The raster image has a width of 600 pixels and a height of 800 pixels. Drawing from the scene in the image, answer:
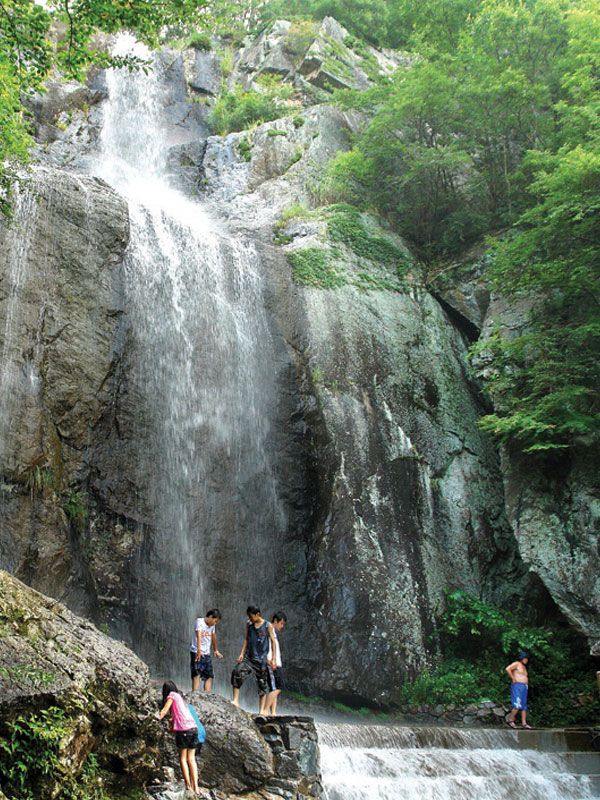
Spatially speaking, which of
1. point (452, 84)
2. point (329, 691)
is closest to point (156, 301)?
point (329, 691)

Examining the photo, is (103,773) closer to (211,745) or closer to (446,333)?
(211,745)

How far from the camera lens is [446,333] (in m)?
14.9

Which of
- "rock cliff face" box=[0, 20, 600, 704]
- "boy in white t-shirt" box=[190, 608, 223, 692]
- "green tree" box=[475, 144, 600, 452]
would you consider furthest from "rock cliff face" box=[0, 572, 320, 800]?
"green tree" box=[475, 144, 600, 452]

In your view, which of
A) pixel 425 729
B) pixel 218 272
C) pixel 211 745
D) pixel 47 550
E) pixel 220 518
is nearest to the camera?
pixel 211 745

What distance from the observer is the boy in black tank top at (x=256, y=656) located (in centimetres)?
747

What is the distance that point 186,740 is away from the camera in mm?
5449

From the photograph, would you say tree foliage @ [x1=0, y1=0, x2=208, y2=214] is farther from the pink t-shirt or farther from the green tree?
the pink t-shirt

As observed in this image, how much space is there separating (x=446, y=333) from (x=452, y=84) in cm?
681

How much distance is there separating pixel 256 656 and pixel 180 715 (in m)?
2.15

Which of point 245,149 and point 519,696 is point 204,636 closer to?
point 519,696

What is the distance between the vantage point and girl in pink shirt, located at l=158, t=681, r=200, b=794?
5395 mm

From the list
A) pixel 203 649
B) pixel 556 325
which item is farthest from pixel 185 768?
pixel 556 325

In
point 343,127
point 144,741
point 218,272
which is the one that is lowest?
point 144,741

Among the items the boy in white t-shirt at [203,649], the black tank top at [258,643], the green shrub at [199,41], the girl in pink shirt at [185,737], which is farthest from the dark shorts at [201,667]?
the green shrub at [199,41]
